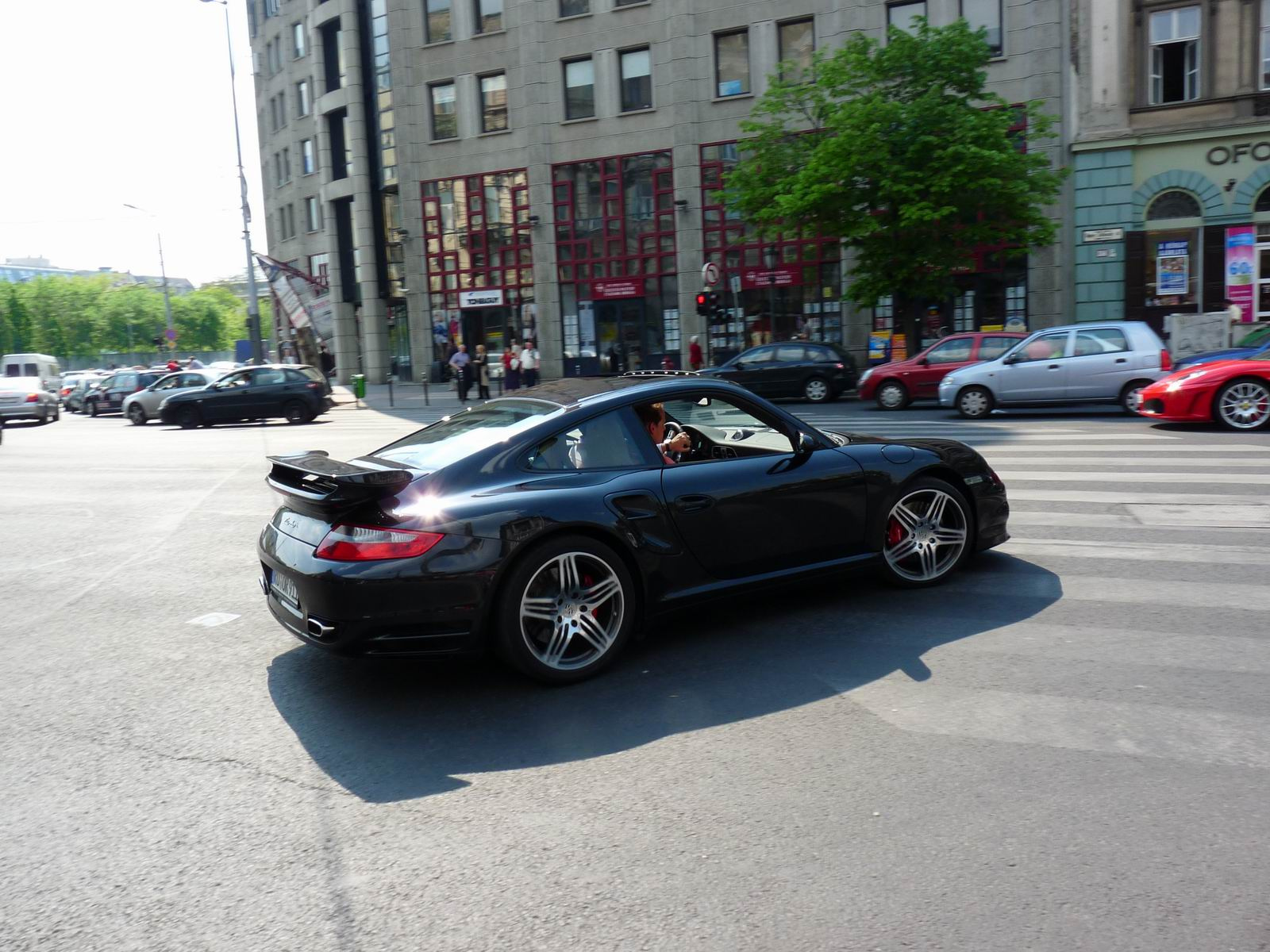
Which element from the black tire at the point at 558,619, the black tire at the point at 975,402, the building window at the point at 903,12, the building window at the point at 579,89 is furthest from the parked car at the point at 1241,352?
the building window at the point at 579,89

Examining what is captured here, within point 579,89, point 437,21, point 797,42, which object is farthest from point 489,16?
point 797,42

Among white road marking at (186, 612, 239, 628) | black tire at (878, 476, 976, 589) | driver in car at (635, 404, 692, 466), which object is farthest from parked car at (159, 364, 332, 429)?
black tire at (878, 476, 976, 589)

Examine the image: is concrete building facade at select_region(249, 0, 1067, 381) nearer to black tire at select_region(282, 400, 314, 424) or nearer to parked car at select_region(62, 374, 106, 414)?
black tire at select_region(282, 400, 314, 424)

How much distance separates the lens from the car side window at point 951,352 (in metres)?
20.4

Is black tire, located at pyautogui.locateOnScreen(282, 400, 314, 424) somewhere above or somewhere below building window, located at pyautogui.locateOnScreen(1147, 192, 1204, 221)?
below

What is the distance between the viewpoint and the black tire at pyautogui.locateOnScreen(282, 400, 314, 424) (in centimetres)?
2611

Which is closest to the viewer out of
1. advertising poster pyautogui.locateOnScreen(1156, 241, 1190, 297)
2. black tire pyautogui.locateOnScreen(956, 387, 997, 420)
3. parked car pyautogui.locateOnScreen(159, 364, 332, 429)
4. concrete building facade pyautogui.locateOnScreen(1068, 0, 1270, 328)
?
black tire pyautogui.locateOnScreen(956, 387, 997, 420)

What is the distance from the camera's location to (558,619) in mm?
5008

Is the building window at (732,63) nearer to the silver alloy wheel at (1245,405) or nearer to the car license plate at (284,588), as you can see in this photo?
the silver alloy wheel at (1245,405)

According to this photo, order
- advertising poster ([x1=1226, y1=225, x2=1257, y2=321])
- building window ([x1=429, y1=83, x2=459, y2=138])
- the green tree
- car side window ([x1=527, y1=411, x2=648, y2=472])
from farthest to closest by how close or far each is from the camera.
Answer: building window ([x1=429, y1=83, x2=459, y2=138])
advertising poster ([x1=1226, y1=225, x2=1257, y2=321])
the green tree
car side window ([x1=527, y1=411, x2=648, y2=472])

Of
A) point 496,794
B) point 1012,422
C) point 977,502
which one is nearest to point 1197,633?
point 977,502

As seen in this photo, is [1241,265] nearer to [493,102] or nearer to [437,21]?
[493,102]

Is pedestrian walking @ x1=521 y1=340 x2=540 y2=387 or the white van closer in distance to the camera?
pedestrian walking @ x1=521 y1=340 x2=540 y2=387

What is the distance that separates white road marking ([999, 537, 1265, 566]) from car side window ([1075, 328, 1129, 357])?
10.6 meters
